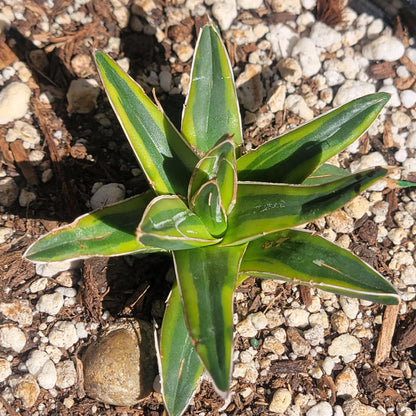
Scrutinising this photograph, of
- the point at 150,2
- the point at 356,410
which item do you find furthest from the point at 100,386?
the point at 150,2

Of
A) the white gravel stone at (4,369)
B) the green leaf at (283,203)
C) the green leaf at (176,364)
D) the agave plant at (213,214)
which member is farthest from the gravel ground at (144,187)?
the green leaf at (283,203)

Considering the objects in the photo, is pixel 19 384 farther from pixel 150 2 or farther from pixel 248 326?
pixel 150 2

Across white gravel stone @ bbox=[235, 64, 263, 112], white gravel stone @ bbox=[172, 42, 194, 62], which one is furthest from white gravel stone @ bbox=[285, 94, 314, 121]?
white gravel stone @ bbox=[172, 42, 194, 62]

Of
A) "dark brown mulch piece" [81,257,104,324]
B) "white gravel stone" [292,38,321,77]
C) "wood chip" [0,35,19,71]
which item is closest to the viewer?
"dark brown mulch piece" [81,257,104,324]

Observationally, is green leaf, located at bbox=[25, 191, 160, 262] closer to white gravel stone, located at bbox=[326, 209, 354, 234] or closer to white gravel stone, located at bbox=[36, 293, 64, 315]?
white gravel stone, located at bbox=[36, 293, 64, 315]

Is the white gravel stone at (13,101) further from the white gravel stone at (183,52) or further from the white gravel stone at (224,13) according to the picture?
the white gravel stone at (224,13)

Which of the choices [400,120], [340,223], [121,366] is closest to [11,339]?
[121,366]
